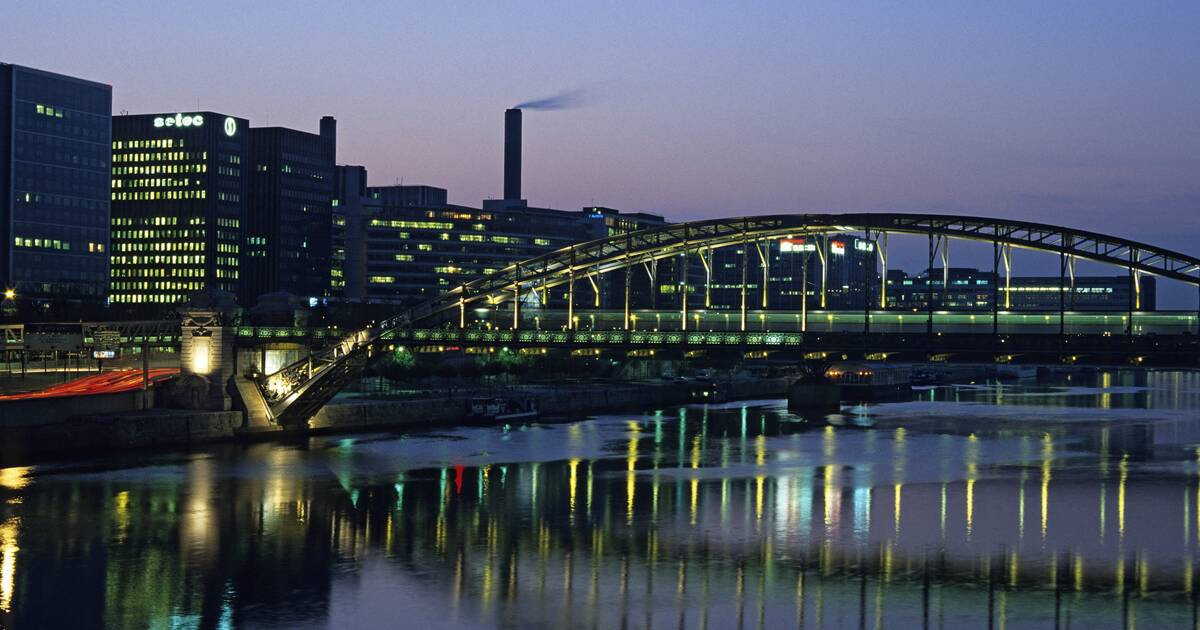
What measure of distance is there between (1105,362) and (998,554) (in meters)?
42.5

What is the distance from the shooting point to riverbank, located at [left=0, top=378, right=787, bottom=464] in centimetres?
7725

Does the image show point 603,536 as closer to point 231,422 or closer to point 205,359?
point 231,422

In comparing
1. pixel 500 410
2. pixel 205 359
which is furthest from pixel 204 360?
pixel 500 410

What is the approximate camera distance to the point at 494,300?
114m

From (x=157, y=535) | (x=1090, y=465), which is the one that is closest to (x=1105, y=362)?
(x=1090, y=465)

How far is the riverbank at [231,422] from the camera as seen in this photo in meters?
77.2

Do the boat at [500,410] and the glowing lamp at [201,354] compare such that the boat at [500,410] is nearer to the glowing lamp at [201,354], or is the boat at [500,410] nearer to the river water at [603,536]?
the river water at [603,536]

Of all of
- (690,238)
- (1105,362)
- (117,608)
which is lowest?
(117,608)

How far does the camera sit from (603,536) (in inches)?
2184

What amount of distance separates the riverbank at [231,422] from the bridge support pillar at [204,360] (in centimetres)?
122

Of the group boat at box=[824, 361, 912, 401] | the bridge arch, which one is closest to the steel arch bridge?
the bridge arch

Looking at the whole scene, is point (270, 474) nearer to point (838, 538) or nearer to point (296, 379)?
point (296, 379)

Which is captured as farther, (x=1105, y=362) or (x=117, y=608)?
(x=1105, y=362)

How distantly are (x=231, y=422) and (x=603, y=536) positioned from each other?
1610 inches
